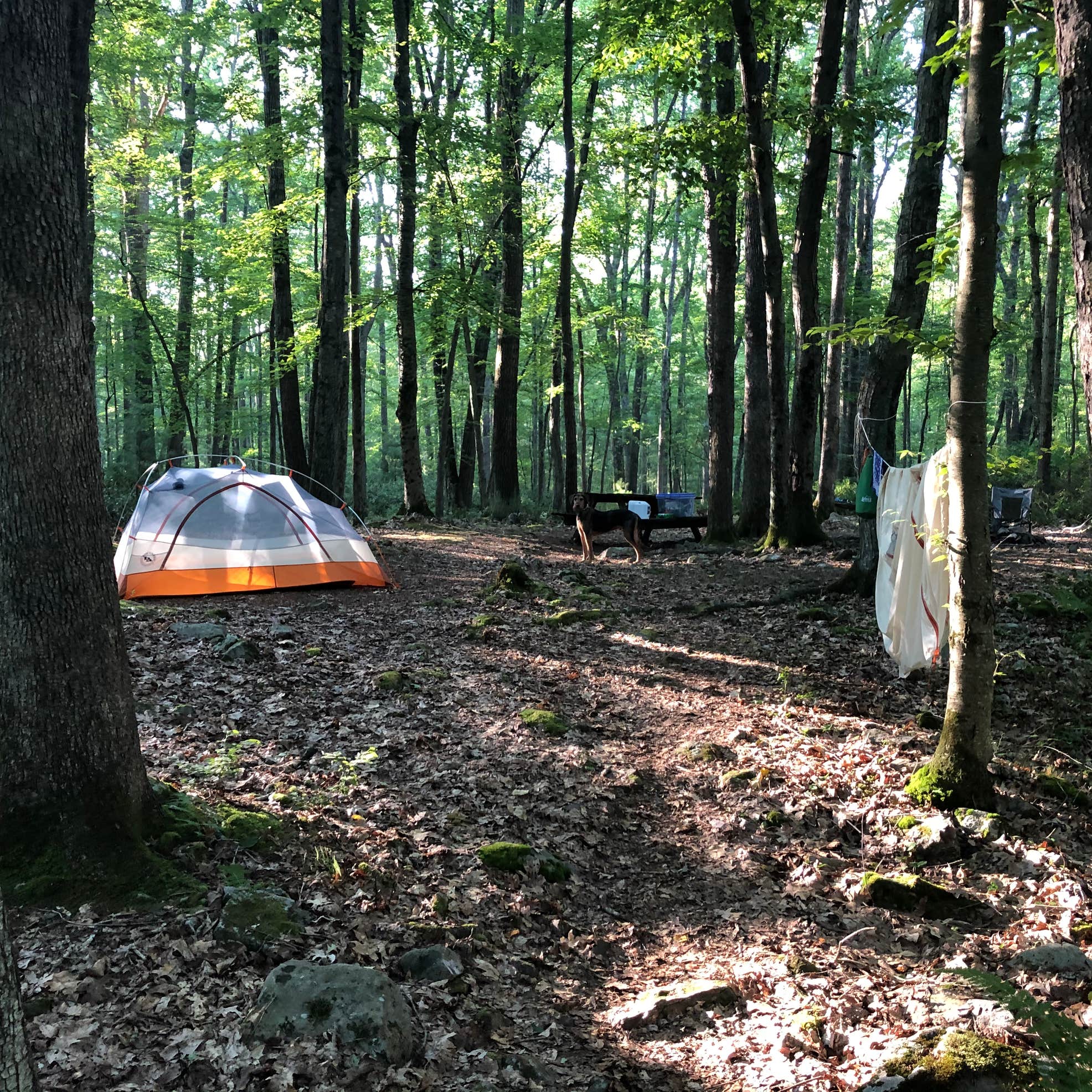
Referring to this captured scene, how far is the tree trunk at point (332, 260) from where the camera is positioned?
39.0 feet

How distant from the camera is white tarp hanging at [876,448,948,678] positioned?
5738 millimetres

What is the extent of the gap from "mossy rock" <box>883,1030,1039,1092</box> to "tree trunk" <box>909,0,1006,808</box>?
2.10 m

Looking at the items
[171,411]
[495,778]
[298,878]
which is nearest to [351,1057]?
[298,878]

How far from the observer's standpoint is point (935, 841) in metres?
4.32

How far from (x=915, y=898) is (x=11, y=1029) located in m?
3.79

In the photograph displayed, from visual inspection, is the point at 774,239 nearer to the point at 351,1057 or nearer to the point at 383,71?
the point at 351,1057

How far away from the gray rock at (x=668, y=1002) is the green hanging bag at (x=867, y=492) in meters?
4.88

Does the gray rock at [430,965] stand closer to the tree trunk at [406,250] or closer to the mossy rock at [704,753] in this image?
the mossy rock at [704,753]

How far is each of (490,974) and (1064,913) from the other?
8.67ft

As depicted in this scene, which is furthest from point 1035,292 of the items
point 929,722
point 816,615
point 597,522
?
point 929,722

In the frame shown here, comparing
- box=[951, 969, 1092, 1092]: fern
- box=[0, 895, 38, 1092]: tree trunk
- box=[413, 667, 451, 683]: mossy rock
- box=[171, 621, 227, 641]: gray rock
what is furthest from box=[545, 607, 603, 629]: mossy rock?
box=[0, 895, 38, 1092]: tree trunk

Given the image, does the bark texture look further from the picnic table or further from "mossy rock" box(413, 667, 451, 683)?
the picnic table

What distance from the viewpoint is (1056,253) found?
1530cm

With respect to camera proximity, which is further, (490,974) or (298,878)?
(298,878)
